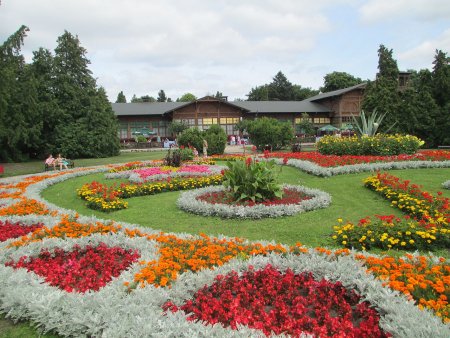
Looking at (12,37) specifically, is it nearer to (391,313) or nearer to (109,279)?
(109,279)

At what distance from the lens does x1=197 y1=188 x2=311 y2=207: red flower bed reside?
26.8 ft

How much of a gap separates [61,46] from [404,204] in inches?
1178

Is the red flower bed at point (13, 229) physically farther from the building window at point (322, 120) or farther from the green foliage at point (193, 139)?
the building window at point (322, 120)

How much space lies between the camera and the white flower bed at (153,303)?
2.89 meters

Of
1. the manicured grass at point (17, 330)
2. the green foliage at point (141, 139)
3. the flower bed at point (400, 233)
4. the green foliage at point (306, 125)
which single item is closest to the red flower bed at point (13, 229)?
the manicured grass at point (17, 330)

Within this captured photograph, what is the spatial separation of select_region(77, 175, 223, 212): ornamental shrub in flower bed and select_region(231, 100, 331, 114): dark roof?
32193 millimetres

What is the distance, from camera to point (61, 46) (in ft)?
97.3

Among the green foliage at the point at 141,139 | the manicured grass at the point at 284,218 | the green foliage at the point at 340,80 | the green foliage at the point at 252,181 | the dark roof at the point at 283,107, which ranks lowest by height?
the manicured grass at the point at 284,218

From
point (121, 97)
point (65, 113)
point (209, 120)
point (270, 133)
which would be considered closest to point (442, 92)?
point (270, 133)

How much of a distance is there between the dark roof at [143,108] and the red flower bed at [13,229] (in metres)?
35.2

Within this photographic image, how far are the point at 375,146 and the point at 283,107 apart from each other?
1218 inches

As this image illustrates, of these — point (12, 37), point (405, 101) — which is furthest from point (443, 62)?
point (12, 37)

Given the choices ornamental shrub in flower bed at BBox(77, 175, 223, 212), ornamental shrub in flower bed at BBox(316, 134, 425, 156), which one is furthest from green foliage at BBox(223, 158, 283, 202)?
ornamental shrub in flower bed at BBox(316, 134, 425, 156)

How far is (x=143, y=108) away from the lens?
4347cm
